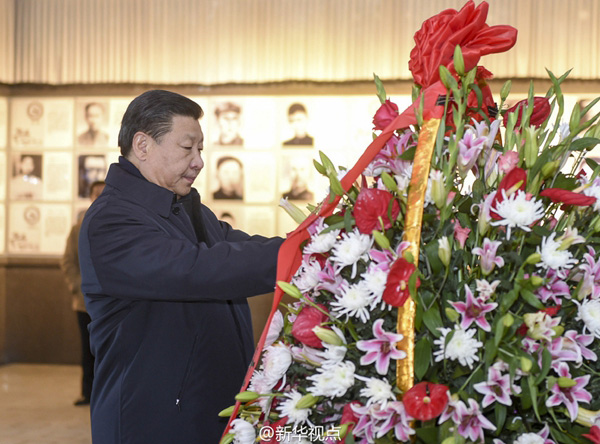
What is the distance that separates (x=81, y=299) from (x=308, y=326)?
478cm

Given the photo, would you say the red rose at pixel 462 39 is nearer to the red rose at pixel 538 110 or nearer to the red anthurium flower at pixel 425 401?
the red rose at pixel 538 110

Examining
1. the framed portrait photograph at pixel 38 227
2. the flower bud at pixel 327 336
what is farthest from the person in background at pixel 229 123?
the flower bud at pixel 327 336

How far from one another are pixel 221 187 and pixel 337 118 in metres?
1.15

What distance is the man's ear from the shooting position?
75.7 inches

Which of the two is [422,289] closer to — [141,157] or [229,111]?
[141,157]

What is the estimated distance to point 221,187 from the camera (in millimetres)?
6652

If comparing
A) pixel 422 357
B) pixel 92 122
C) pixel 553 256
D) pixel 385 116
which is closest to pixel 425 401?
pixel 422 357

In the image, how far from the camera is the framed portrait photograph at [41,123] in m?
7.08

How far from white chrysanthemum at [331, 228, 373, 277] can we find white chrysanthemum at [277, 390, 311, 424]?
→ 0.67 ft

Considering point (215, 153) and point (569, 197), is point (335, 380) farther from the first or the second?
point (215, 153)

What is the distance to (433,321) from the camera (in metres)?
1.08

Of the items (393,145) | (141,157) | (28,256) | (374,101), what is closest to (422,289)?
(393,145)

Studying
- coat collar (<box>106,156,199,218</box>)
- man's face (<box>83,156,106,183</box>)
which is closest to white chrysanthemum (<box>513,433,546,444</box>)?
coat collar (<box>106,156,199,218</box>)

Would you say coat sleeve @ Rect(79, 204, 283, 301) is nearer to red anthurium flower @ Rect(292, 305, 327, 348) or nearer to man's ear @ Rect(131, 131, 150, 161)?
man's ear @ Rect(131, 131, 150, 161)
